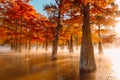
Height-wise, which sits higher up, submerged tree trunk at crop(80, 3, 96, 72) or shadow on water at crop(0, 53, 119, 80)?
submerged tree trunk at crop(80, 3, 96, 72)

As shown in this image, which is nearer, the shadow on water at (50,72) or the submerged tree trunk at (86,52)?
the shadow on water at (50,72)

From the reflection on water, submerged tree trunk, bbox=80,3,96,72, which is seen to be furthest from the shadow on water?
submerged tree trunk, bbox=80,3,96,72

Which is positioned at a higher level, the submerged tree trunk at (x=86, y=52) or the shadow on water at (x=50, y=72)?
the submerged tree trunk at (x=86, y=52)

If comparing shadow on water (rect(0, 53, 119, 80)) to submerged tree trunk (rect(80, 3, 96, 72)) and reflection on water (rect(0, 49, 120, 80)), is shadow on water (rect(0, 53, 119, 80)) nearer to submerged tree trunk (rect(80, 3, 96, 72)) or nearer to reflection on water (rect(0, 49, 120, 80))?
reflection on water (rect(0, 49, 120, 80))

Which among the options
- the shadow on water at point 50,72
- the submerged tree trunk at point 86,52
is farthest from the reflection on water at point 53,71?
the submerged tree trunk at point 86,52

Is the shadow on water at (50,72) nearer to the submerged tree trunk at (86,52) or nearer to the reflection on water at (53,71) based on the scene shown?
the reflection on water at (53,71)

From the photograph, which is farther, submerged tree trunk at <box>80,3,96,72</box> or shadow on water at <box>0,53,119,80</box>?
submerged tree trunk at <box>80,3,96,72</box>

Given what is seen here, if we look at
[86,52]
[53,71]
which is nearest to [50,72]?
[53,71]

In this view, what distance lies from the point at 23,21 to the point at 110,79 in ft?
122

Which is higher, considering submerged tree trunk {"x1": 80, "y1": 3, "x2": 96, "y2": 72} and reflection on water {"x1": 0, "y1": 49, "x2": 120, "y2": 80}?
submerged tree trunk {"x1": 80, "y1": 3, "x2": 96, "y2": 72}

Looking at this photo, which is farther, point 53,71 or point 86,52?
point 86,52

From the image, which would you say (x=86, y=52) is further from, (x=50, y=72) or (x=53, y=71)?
(x=50, y=72)

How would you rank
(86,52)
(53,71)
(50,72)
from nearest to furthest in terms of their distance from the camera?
1. (50,72)
2. (53,71)
3. (86,52)

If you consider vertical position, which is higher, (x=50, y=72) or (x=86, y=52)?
(x=86, y=52)
